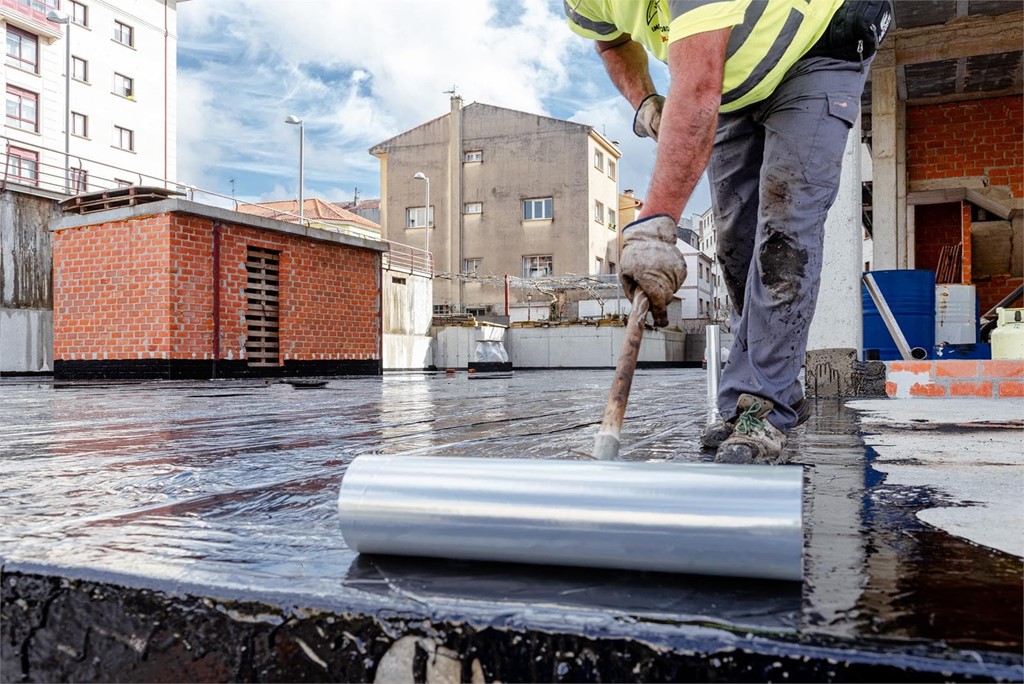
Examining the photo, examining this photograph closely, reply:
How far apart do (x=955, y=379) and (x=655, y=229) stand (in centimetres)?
381

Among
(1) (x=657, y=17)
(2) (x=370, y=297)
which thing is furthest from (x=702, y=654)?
(2) (x=370, y=297)

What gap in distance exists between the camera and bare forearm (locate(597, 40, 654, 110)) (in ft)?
7.81

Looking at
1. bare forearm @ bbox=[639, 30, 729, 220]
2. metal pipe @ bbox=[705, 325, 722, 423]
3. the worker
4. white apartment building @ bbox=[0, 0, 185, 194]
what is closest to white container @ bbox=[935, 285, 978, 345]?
metal pipe @ bbox=[705, 325, 722, 423]

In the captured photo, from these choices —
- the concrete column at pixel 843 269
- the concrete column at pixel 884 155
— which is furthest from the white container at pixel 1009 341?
the concrete column at pixel 884 155

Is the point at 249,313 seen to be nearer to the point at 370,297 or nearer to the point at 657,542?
the point at 370,297

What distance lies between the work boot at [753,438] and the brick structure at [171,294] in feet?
41.4

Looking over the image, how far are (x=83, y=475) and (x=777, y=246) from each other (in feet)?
5.97

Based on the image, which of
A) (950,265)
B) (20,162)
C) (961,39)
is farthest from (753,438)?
(20,162)

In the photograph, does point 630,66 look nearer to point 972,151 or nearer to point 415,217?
point 972,151

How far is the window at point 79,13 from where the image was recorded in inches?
1089

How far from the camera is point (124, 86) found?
29547 millimetres

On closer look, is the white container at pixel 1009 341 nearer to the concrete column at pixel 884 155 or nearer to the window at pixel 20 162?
the concrete column at pixel 884 155

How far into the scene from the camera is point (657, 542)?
0.87 meters

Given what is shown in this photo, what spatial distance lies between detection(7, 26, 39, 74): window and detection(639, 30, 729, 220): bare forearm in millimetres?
30845
